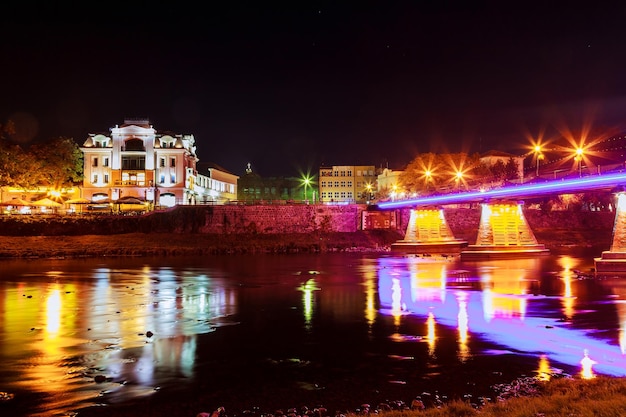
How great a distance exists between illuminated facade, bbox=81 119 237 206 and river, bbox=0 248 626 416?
4683 centimetres

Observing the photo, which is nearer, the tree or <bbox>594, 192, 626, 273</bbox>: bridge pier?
<bbox>594, 192, 626, 273</bbox>: bridge pier

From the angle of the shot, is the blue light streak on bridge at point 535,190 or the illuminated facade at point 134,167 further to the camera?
the illuminated facade at point 134,167

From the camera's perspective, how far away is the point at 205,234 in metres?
77.7

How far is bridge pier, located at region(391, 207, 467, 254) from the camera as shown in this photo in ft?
236

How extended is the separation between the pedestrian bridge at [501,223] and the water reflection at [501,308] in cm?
517

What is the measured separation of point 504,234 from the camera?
197 feet

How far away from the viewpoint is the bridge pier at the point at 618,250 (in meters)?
38.9

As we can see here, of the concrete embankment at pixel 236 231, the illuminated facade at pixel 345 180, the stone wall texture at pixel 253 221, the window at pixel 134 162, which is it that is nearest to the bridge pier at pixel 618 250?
the concrete embankment at pixel 236 231

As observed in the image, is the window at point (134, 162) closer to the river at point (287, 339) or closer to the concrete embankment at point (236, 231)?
the concrete embankment at point (236, 231)

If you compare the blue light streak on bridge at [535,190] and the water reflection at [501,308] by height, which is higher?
the blue light streak on bridge at [535,190]

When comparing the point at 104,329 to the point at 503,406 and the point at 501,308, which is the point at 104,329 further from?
the point at 501,308

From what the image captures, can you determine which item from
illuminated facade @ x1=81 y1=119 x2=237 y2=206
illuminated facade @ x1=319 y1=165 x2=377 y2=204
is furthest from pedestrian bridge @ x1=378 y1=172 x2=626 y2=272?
illuminated facade @ x1=319 y1=165 x2=377 y2=204

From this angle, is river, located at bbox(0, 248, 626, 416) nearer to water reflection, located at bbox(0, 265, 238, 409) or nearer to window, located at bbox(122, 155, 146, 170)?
water reflection, located at bbox(0, 265, 238, 409)

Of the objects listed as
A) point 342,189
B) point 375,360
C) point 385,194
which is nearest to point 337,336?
point 375,360
